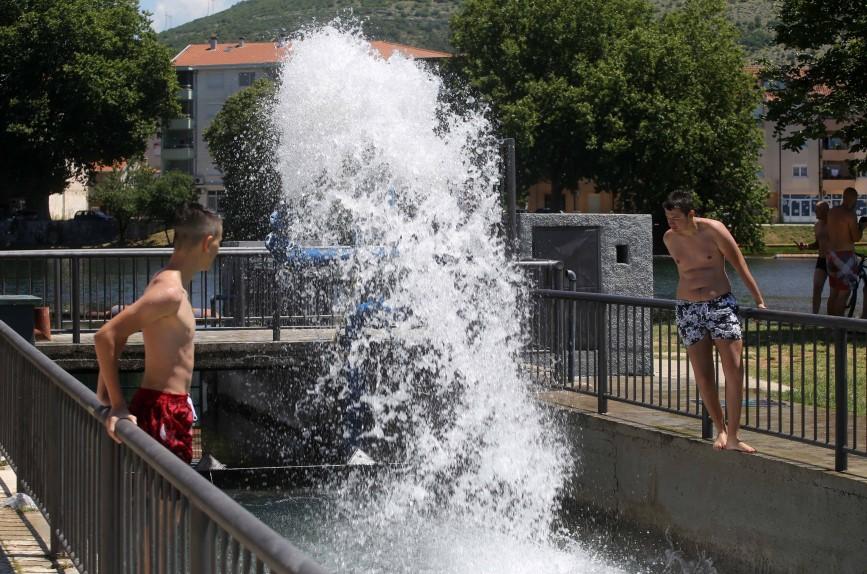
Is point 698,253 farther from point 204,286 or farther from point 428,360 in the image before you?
point 204,286

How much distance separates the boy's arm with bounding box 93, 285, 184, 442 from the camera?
17.6ft

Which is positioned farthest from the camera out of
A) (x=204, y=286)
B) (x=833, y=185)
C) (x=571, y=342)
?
(x=833, y=185)

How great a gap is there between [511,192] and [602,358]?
9.68ft

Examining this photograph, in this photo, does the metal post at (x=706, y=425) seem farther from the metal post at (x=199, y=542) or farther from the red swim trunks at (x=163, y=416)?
the metal post at (x=199, y=542)

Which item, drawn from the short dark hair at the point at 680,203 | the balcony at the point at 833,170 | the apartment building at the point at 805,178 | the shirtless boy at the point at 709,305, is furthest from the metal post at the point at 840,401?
the balcony at the point at 833,170

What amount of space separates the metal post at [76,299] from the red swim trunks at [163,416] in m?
8.41

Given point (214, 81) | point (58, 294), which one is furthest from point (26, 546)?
point (214, 81)

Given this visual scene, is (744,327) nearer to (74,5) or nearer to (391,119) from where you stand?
(391,119)

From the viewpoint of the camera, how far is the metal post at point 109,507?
5395 millimetres

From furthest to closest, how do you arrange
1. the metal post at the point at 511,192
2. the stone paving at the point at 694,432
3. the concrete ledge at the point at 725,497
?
the metal post at the point at 511,192 → the stone paving at the point at 694,432 → the concrete ledge at the point at 725,497

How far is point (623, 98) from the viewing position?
70.2 metres

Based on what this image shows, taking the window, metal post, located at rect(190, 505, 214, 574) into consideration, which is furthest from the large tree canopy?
the window

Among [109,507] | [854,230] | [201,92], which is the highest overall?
[201,92]

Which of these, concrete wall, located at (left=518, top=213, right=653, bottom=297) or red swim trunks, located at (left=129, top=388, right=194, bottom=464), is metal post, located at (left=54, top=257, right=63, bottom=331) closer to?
concrete wall, located at (left=518, top=213, right=653, bottom=297)
